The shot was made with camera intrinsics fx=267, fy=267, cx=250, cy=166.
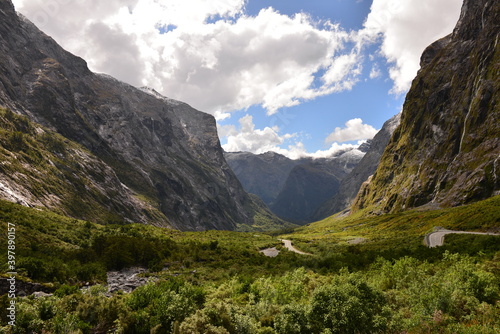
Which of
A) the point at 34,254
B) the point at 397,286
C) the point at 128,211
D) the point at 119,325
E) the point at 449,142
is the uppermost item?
the point at 449,142

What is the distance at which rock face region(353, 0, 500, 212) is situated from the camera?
13300cm

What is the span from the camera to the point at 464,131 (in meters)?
156

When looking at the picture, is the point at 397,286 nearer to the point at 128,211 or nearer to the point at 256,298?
the point at 256,298

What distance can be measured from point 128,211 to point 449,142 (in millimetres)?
206530

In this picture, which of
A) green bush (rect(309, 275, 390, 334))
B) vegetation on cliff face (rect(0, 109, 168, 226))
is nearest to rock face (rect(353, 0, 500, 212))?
green bush (rect(309, 275, 390, 334))

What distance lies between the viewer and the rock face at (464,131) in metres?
133

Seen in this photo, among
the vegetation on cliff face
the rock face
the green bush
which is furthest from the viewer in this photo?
the rock face

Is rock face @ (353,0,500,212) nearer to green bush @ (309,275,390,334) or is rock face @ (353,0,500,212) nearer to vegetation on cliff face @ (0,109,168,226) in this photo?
green bush @ (309,275,390,334)

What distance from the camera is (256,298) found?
2623 cm

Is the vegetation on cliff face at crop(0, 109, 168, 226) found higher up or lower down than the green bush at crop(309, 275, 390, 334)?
higher up

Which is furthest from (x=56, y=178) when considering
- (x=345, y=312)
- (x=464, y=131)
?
(x=464, y=131)

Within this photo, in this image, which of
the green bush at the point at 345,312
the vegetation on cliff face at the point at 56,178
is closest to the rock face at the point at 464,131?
the green bush at the point at 345,312

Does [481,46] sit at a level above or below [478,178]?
above

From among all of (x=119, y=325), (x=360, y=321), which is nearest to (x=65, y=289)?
(x=119, y=325)
